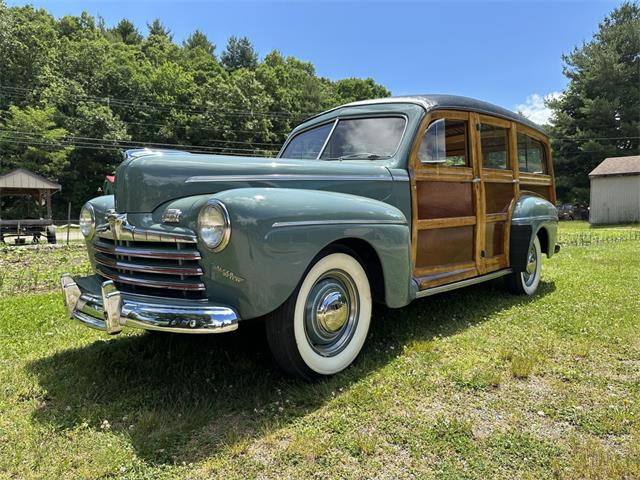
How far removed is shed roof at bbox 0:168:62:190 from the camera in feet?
61.2

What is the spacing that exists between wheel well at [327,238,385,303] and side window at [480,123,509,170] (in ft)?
6.41

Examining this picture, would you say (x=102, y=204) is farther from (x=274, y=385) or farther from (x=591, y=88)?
(x=591, y=88)

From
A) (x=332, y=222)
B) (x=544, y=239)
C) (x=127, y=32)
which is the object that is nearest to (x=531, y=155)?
(x=544, y=239)

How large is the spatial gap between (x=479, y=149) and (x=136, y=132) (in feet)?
123

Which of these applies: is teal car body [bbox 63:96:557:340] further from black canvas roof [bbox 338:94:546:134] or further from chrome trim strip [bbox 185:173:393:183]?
black canvas roof [bbox 338:94:546:134]

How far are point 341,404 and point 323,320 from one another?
515 mm

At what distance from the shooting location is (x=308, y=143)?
14.1ft

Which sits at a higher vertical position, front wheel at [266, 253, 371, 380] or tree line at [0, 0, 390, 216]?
tree line at [0, 0, 390, 216]

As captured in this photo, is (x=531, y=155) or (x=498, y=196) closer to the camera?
(x=498, y=196)

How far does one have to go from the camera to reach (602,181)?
25969 millimetres

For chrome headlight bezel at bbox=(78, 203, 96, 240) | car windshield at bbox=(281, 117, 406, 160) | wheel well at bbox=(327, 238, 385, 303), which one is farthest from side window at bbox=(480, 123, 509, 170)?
chrome headlight bezel at bbox=(78, 203, 96, 240)

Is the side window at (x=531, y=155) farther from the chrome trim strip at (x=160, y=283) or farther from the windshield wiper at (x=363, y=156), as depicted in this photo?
the chrome trim strip at (x=160, y=283)

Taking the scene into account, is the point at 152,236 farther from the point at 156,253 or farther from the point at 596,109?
the point at 596,109

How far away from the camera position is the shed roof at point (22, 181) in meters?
18.7
